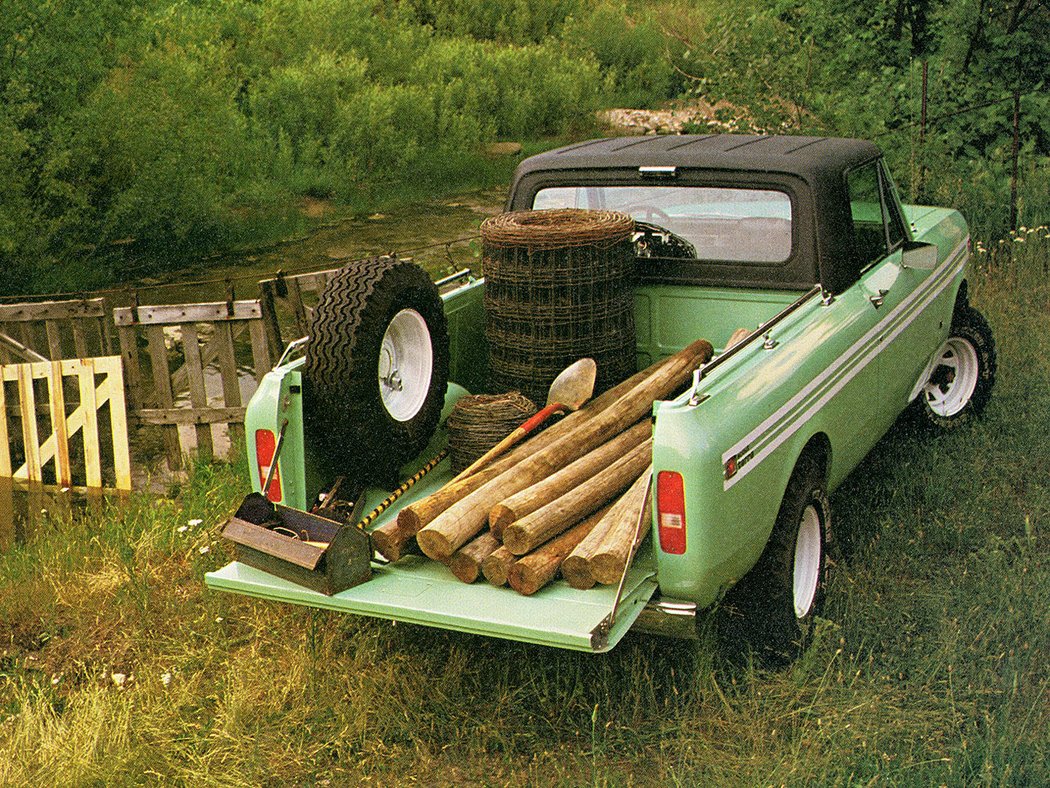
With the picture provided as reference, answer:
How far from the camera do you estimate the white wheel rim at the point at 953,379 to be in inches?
266

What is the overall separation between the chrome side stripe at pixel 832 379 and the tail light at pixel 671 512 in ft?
0.54

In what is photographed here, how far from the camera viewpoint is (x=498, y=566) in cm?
392

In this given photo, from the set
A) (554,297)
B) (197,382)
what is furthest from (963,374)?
(197,382)

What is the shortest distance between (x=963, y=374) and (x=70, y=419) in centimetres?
519

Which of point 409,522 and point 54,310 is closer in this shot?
point 409,522

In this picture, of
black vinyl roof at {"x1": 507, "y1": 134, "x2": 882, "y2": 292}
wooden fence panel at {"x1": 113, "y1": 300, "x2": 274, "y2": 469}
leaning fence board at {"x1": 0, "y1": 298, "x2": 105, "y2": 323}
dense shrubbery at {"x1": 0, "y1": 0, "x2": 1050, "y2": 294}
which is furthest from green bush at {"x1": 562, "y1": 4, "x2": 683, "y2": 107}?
black vinyl roof at {"x1": 507, "y1": 134, "x2": 882, "y2": 292}

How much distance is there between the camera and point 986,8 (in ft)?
35.3

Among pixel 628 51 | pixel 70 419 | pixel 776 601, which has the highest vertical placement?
pixel 628 51

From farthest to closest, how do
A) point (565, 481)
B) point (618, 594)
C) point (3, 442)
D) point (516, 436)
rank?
1. point (3, 442)
2. point (516, 436)
3. point (565, 481)
4. point (618, 594)

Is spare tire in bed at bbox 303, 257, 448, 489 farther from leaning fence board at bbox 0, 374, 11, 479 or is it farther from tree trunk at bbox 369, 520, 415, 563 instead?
leaning fence board at bbox 0, 374, 11, 479

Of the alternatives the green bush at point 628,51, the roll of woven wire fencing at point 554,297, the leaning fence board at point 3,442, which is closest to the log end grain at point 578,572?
the roll of woven wire fencing at point 554,297

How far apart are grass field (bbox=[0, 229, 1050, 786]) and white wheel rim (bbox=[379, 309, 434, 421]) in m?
0.87

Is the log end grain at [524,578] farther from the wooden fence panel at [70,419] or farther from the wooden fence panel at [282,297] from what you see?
the wooden fence panel at [70,419]

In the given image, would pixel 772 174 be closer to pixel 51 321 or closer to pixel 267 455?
pixel 267 455
